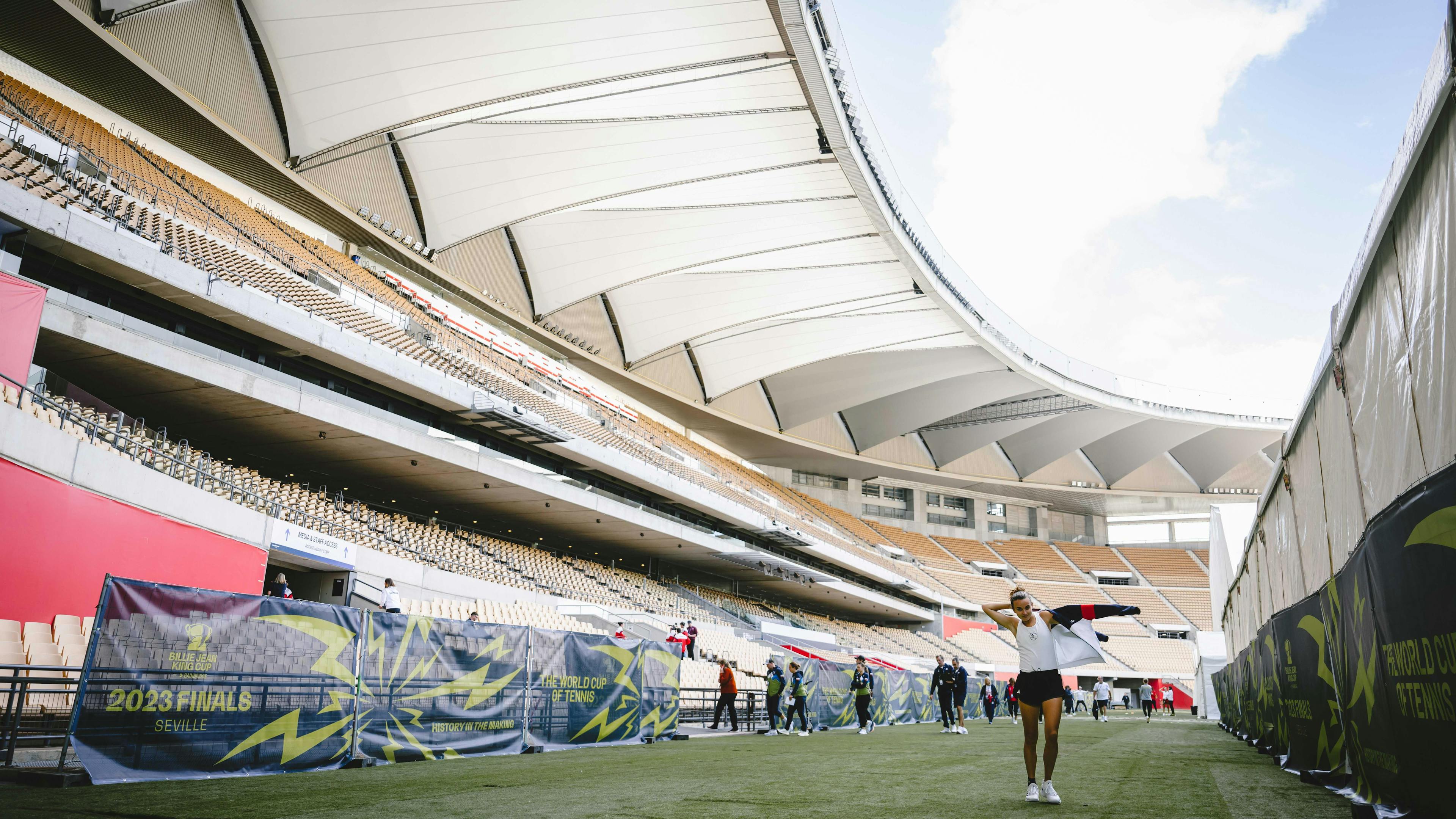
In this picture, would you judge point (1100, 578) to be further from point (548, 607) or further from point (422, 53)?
point (422, 53)

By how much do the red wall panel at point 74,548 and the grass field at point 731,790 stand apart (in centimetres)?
659

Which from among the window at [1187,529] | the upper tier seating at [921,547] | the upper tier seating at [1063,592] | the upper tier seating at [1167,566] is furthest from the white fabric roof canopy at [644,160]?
the window at [1187,529]

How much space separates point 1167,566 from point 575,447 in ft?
170

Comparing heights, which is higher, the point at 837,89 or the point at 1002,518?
the point at 837,89

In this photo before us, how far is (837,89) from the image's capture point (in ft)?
78.1

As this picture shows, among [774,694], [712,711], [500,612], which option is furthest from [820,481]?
[774,694]

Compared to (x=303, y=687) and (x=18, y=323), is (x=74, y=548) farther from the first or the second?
(x=303, y=687)

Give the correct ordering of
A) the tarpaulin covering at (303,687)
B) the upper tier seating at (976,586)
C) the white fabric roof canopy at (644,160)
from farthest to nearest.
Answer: the upper tier seating at (976,586), the white fabric roof canopy at (644,160), the tarpaulin covering at (303,687)

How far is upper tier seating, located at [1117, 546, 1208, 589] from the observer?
6219 centimetres

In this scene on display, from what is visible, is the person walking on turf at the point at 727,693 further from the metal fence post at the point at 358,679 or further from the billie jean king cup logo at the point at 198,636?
the billie jean king cup logo at the point at 198,636

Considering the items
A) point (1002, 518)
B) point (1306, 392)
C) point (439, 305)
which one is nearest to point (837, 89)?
point (439, 305)

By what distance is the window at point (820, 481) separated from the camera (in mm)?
57938

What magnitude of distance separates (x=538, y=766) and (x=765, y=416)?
40571 millimetres

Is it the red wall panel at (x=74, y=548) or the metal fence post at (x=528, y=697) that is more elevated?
the red wall panel at (x=74, y=548)
